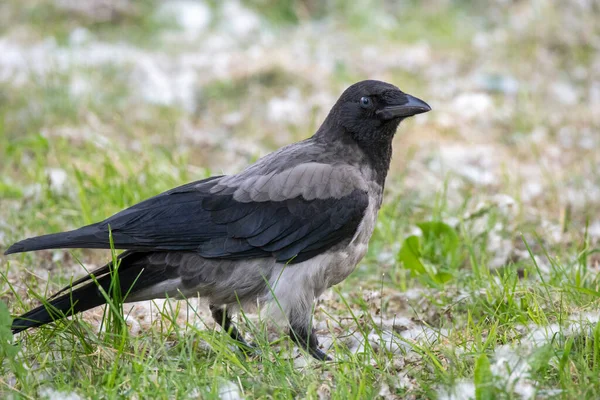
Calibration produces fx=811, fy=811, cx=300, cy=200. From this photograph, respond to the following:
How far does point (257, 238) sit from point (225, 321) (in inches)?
20.0

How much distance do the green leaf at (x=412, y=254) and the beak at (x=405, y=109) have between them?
0.84 m

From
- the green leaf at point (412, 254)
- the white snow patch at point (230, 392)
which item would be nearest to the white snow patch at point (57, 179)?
the green leaf at point (412, 254)

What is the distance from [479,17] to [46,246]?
30.7 feet

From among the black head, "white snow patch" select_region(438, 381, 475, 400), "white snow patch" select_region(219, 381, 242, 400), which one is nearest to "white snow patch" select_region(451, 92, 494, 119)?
the black head

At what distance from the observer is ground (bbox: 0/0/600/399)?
3.27 m

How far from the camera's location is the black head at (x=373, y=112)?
4270 mm

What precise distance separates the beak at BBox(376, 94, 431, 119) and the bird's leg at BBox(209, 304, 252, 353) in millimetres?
1319

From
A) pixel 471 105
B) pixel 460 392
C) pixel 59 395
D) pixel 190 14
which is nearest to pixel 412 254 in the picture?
pixel 460 392

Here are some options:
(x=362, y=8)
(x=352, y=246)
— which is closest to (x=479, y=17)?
(x=362, y=8)

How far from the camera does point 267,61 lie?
352 inches

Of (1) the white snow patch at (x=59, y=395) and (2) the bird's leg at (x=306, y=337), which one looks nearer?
(1) the white snow patch at (x=59, y=395)

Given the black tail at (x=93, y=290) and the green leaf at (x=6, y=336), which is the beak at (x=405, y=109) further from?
the green leaf at (x=6, y=336)

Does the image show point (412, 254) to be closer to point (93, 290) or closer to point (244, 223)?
point (244, 223)

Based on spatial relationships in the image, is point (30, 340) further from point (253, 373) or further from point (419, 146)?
point (419, 146)
